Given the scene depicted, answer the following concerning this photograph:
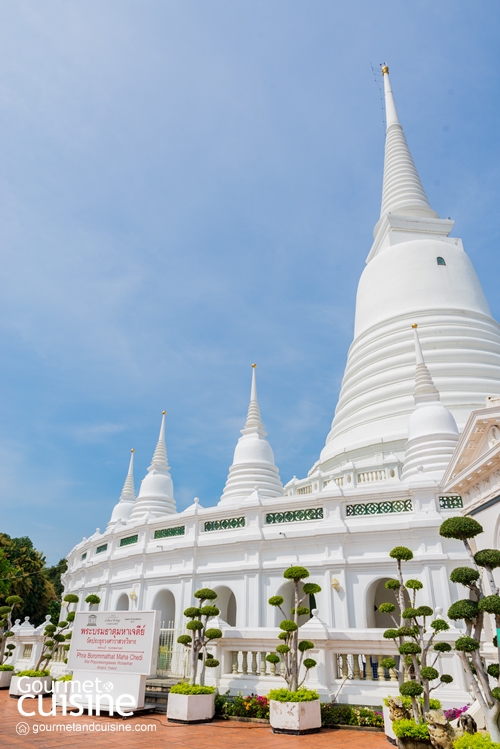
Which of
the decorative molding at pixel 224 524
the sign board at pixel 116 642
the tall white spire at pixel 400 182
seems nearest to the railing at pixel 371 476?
the decorative molding at pixel 224 524

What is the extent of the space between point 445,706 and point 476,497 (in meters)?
4.93

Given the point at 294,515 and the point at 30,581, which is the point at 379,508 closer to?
the point at 294,515

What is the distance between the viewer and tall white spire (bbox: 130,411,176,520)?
29.0 m

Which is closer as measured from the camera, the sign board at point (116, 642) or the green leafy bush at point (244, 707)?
the green leafy bush at point (244, 707)

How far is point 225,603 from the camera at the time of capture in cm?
1988

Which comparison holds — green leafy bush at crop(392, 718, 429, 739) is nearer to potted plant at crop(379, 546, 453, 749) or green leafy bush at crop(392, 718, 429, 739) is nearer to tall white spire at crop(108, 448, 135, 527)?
potted plant at crop(379, 546, 453, 749)

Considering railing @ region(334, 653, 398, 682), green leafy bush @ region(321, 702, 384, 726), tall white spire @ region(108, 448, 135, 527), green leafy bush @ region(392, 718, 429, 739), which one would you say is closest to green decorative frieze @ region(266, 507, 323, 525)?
railing @ region(334, 653, 398, 682)

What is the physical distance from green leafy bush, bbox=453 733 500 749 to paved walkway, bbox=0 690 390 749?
8.88 feet

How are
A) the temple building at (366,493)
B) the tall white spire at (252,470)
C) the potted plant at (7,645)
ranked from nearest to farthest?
1. the temple building at (366,493)
2. the potted plant at (7,645)
3. the tall white spire at (252,470)

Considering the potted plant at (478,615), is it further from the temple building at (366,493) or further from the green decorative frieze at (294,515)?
the green decorative frieze at (294,515)

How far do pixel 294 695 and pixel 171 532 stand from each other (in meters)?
10.9

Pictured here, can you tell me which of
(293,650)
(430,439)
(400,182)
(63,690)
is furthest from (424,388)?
(400,182)

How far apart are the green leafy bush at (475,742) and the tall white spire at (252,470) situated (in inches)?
619

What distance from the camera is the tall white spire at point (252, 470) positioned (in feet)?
77.9
